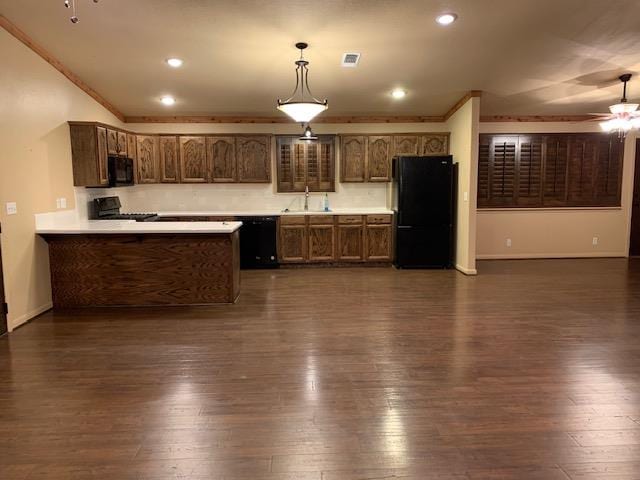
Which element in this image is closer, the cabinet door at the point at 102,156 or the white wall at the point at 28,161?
the white wall at the point at 28,161

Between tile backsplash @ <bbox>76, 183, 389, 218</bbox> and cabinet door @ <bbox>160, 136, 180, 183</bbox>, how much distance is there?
11.1 inches

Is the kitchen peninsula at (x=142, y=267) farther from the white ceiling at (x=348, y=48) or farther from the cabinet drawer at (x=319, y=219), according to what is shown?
the cabinet drawer at (x=319, y=219)

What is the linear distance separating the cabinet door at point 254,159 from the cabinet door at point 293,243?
934 mm

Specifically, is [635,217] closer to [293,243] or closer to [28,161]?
[293,243]

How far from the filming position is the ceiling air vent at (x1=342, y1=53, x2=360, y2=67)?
16.0 ft

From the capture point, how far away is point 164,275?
471 cm

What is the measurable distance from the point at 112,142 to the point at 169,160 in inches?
50.0

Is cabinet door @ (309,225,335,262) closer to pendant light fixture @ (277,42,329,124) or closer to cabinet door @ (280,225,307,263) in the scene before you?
cabinet door @ (280,225,307,263)

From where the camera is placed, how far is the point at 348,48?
469cm

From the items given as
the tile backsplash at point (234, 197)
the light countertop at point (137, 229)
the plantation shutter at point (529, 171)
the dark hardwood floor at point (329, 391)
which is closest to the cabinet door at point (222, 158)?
the tile backsplash at point (234, 197)

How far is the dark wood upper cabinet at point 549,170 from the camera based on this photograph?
285 inches

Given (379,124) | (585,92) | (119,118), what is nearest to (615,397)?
(585,92)

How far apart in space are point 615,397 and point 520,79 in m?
4.26

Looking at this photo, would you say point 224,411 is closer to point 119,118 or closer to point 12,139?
point 12,139
